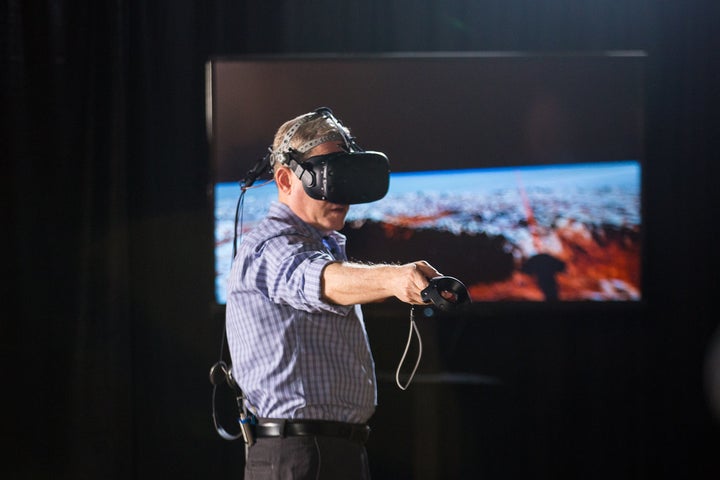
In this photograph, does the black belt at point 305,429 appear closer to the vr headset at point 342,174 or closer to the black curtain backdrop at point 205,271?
the vr headset at point 342,174

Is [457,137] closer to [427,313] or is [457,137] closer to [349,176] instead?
[427,313]

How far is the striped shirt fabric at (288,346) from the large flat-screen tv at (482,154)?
144cm

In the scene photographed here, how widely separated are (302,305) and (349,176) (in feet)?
0.86

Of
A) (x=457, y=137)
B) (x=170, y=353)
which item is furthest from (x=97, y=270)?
(x=457, y=137)

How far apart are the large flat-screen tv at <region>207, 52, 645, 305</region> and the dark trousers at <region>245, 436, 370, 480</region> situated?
1.49 meters

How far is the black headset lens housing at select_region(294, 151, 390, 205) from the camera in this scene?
154 cm

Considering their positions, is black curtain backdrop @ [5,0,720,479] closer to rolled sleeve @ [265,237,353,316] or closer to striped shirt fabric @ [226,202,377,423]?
striped shirt fabric @ [226,202,377,423]

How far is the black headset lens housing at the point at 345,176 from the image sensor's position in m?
1.54

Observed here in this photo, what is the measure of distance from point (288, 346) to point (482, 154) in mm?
1789

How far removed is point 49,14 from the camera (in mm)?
3230

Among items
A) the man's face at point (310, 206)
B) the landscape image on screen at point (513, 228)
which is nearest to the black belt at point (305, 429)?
the man's face at point (310, 206)

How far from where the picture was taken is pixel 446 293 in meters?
1.14

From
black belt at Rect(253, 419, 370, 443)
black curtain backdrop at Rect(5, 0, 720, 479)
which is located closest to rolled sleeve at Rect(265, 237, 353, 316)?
black belt at Rect(253, 419, 370, 443)

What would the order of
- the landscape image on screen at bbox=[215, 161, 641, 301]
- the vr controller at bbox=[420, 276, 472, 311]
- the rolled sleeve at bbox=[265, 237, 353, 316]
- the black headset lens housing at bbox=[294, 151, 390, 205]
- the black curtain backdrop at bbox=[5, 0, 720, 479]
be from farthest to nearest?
the black curtain backdrop at bbox=[5, 0, 720, 479]
the landscape image on screen at bbox=[215, 161, 641, 301]
the black headset lens housing at bbox=[294, 151, 390, 205]
the rolled sleeve at bbox=[265, 237, 353, 316]
the vr controller at bbox=[420, 276, 472, 311]
